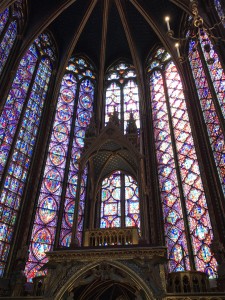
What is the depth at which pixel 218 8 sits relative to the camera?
1322cm

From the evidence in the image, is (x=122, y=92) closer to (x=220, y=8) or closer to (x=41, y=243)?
(x=220, y=8)

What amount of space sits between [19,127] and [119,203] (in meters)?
4.59

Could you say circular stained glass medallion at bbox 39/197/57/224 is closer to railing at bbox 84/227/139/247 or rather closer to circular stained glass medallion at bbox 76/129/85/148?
circular stained glass medallion at bbox 76/129/85/148

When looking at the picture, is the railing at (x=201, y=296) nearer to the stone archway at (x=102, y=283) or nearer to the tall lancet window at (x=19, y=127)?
the stone archway at (x=102, y=283)

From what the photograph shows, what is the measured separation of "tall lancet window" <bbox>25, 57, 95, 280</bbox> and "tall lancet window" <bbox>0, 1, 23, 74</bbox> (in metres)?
3.04

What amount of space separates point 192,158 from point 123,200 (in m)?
2.90

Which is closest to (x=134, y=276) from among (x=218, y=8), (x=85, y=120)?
(x=85, y=120)

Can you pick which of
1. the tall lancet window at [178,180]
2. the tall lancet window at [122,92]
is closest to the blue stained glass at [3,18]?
the tall lancet window at [122,92]

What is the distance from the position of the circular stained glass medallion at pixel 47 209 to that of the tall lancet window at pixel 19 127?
0.88 meters

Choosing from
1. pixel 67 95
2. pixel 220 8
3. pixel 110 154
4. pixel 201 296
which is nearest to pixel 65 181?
pixel 110 154

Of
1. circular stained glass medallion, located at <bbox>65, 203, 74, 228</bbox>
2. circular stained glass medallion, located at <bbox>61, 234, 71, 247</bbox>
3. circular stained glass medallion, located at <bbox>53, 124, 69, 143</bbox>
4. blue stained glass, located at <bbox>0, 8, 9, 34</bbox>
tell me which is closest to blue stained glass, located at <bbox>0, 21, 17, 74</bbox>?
blue stained glass, located at <bbox>0, 8, 9, 34</bbox>

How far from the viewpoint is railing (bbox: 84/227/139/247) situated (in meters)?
8.49

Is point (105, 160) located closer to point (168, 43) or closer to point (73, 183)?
point (73, 183)

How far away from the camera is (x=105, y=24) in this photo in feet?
54.8
